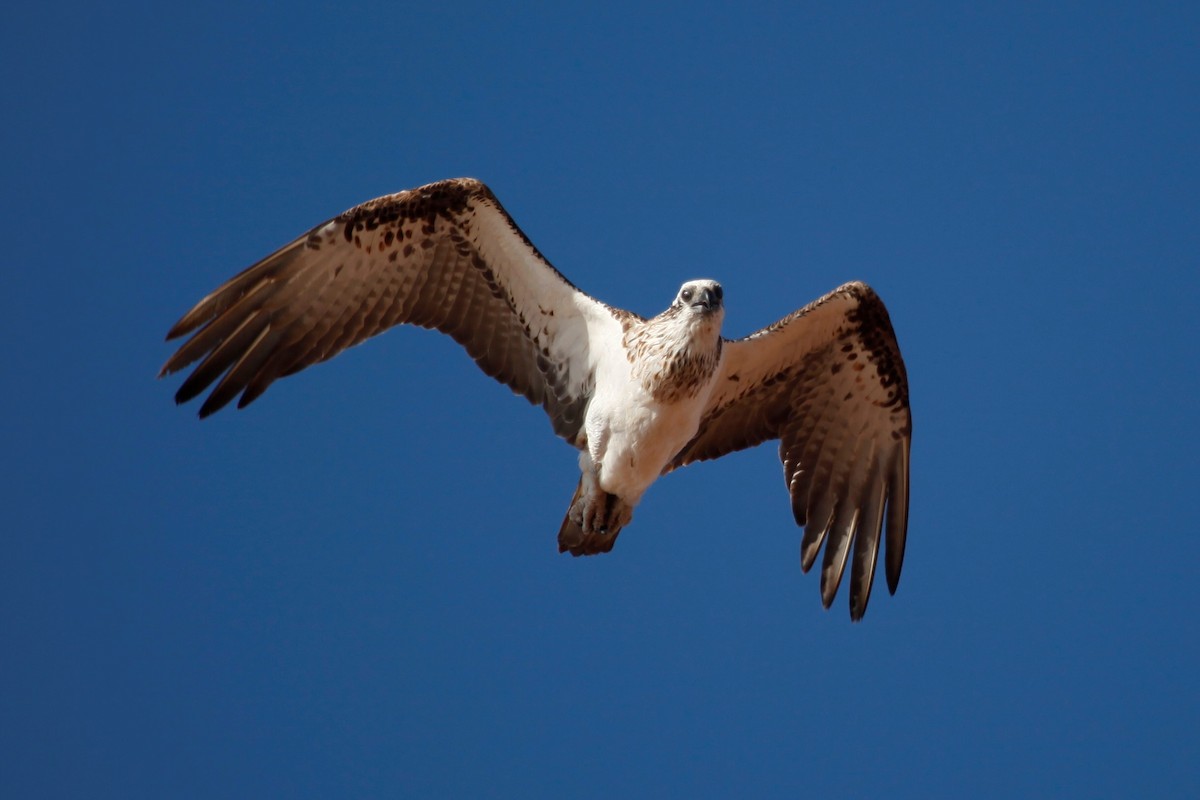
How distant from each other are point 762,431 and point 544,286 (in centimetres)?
250

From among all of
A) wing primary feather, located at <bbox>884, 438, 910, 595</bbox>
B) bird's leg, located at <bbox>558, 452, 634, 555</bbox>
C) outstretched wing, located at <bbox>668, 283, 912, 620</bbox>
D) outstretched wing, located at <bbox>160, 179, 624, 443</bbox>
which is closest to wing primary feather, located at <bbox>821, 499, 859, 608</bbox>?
outstretched wing, located at <bbox>668, 283, 912, 620</bbox>

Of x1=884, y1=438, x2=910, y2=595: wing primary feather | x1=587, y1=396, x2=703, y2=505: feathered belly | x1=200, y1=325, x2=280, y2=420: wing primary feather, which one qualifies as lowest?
x1=200, y1=325, x2=280, y2=420: wing primary feather

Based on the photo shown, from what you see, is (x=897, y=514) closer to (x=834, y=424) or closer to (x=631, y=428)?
(x=834, y=424)

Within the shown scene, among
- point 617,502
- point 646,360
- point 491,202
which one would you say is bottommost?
point 617,502

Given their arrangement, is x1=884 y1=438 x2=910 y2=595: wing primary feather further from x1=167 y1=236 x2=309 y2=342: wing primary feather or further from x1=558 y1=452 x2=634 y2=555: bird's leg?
x1=167 y1=236 x2=309 y2=342: wing primary feather

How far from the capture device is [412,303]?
13867mm

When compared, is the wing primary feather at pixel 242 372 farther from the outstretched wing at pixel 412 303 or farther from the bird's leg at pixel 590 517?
the bird's leg at pixel 590 517

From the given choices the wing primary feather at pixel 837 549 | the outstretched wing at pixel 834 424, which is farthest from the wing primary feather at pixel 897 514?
the wing primary feather at pixel 837 549

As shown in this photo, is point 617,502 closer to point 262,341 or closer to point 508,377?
point 508,377

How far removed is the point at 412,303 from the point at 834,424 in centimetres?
394

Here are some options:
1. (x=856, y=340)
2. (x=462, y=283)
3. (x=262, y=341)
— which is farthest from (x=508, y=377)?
(x=856, y=340)

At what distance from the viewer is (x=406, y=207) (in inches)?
527

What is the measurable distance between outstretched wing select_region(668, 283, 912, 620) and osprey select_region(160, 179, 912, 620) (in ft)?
0.04

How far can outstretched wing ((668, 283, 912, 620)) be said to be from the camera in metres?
14.0
